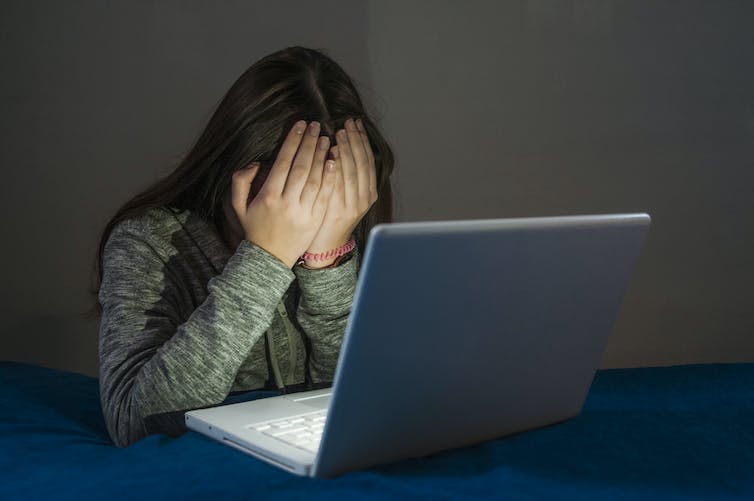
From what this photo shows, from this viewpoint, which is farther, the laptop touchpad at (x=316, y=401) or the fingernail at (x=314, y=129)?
the fingernail at (x=314, y=129)

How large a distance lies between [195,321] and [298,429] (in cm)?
25

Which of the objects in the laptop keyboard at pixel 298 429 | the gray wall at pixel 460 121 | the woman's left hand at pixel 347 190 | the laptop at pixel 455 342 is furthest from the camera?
the gray wall at pixel 460 121

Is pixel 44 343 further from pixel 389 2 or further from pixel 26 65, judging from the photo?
pixel 389 2

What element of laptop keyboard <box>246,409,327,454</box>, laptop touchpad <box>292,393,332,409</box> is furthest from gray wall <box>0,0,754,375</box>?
laptop keyboard <box>246,409,327,454</box>

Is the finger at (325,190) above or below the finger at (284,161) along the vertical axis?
below

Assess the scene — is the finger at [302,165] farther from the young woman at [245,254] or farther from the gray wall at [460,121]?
the gray wall at [460,121]

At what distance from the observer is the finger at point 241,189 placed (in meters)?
1.21

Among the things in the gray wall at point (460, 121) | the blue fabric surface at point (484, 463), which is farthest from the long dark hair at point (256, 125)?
the gray wall at point (460, 121)

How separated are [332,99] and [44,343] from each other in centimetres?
130

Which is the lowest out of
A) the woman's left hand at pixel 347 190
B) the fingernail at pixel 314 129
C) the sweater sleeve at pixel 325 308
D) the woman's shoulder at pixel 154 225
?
the sweater sleeve at pixel 325 308

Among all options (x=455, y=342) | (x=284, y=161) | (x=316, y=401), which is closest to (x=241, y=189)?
(x=284, y=161)

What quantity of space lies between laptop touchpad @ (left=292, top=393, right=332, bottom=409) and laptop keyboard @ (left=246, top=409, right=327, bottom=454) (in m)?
0.04

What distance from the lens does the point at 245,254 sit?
114 cm

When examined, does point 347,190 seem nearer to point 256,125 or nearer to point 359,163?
point 359,163
